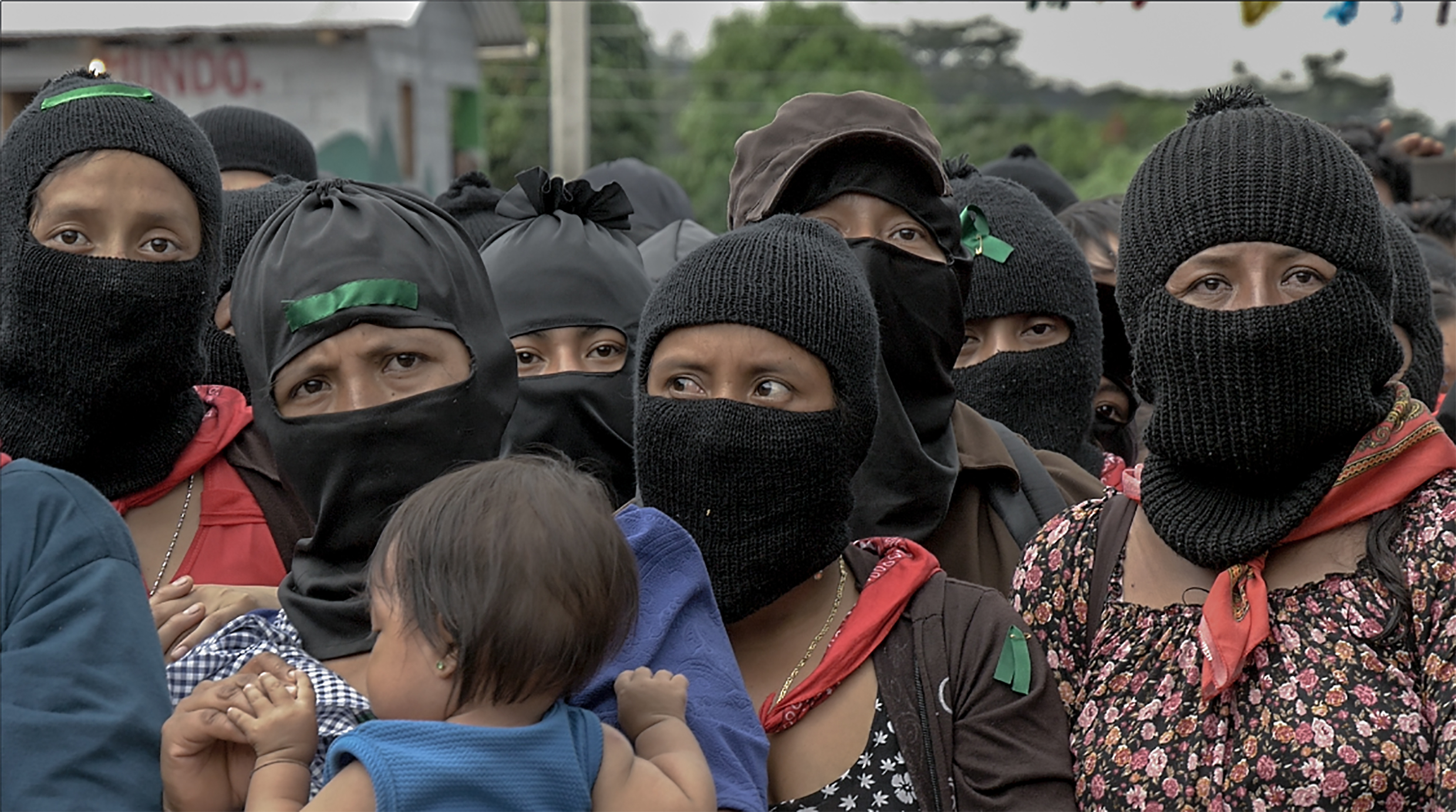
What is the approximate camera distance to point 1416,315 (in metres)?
4.25

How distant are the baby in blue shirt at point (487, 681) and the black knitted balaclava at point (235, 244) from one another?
6.01ft

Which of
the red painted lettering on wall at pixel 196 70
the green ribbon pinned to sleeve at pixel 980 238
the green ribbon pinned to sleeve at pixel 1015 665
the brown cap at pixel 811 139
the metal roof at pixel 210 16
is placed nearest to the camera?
the green ribbon pinned to sleeve at pixel 1015 665

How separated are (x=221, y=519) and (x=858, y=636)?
149cm

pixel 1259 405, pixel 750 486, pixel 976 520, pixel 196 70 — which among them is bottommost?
pixel 196 70

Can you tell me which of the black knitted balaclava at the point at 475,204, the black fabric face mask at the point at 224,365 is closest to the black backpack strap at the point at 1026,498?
the black fabric face mask at the point at 224,365

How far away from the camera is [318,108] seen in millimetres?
15977

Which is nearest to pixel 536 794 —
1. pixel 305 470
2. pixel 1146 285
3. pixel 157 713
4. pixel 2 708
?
pixel 157 713

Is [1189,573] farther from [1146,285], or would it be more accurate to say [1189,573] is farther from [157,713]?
[157,713]

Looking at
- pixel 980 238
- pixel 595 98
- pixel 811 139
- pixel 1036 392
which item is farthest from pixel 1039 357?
pixel 595 98

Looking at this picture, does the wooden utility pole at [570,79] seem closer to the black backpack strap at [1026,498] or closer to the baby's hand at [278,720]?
the black backpack strap at [1026,498]

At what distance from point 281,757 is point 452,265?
1.16m

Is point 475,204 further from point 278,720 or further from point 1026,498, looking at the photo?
point 278,720

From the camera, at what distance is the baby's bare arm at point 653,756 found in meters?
2.42

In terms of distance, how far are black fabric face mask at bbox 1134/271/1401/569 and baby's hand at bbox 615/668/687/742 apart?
1.02 metres
